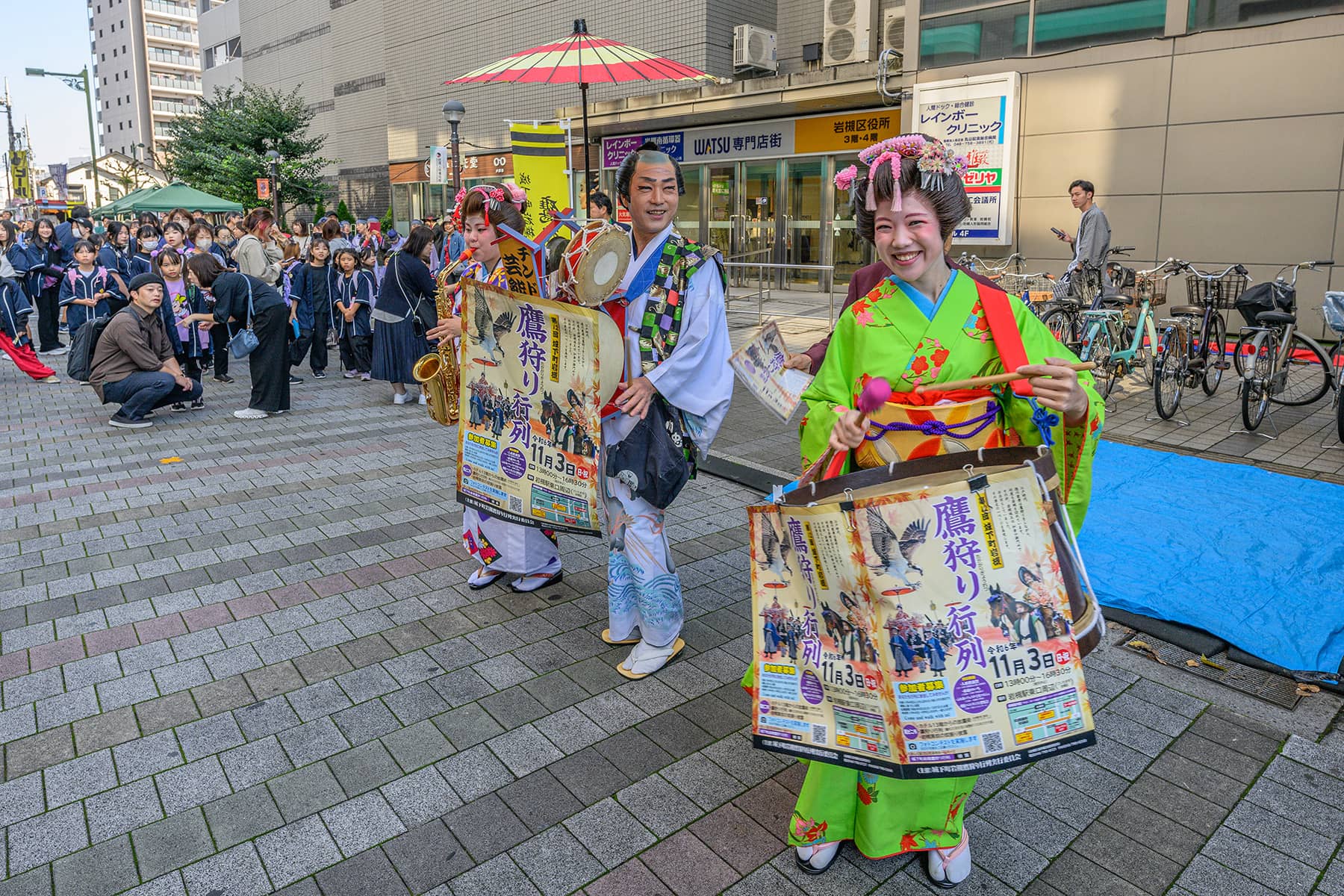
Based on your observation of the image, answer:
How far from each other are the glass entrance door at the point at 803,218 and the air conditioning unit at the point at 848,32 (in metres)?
1.99

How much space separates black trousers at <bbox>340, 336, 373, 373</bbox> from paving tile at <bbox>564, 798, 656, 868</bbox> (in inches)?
354

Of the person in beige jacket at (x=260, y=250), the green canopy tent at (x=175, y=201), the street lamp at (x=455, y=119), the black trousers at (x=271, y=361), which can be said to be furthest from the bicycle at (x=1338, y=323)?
the green canopy tent at (x=175, y=201)

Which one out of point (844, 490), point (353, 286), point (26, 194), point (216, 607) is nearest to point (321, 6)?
point (26, 194)

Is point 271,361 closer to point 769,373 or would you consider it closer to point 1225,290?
point 769,373

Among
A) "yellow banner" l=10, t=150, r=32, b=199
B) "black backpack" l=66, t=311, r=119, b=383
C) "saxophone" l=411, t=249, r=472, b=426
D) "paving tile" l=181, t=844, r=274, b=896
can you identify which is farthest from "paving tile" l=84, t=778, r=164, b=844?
"yellow banner" l=10, t=150, r=32, b=199

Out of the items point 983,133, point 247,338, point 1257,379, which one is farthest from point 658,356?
point 983,133

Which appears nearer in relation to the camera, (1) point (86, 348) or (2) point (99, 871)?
(2) point (99, 871)

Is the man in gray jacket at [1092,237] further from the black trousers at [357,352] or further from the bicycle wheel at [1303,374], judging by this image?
the black trousers at [357,352]

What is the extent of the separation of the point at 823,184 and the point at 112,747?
55.6 ft

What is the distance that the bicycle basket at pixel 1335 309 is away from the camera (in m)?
7.09

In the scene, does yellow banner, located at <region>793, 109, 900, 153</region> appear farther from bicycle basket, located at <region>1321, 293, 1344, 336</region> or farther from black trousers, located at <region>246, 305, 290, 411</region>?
black trousers, located at <region>246, 305, 290, 411</region>

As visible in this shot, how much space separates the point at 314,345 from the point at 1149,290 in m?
9.84

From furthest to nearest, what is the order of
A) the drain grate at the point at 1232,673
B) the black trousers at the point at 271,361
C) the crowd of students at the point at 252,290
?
the crowd of students at the point at 252,290 < the black trousers at the point at 271,361 < the drain grate at the point at 1232,673

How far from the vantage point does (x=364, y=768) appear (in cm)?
314
